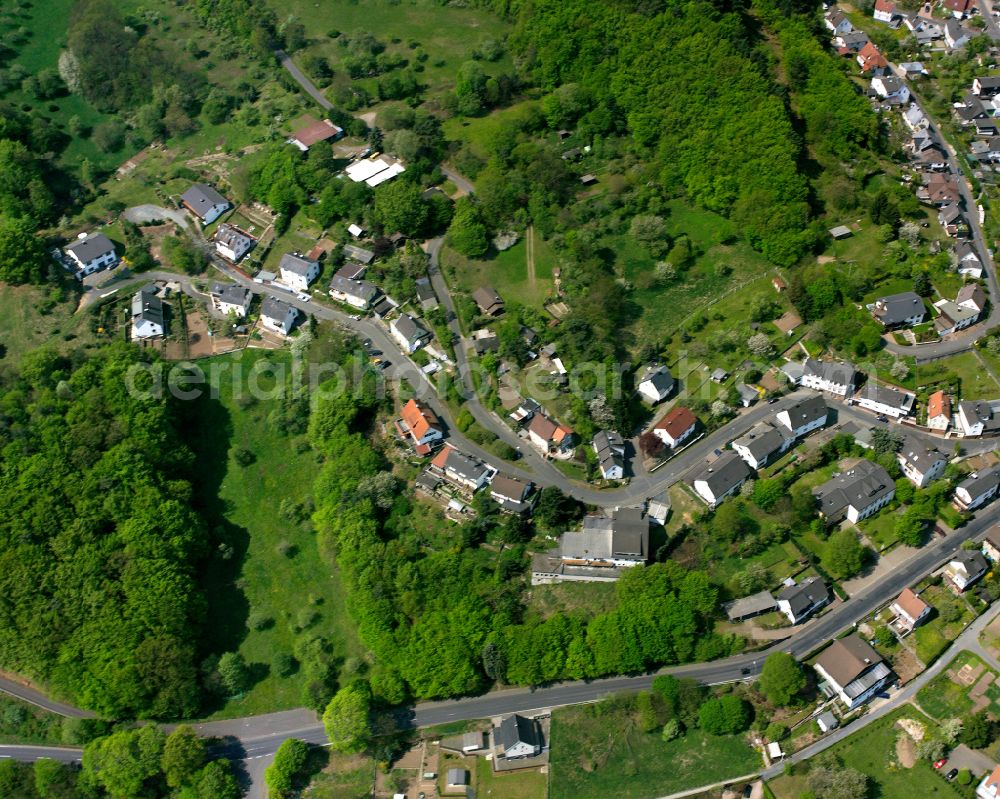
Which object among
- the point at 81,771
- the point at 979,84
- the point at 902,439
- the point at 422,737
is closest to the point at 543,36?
the point at 979,84

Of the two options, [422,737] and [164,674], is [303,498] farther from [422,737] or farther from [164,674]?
[422,737]

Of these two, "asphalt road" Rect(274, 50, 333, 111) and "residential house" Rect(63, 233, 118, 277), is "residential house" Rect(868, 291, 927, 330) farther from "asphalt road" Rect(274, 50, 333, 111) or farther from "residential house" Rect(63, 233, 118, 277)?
"residential house" Rect(63, 233, 118, 277)

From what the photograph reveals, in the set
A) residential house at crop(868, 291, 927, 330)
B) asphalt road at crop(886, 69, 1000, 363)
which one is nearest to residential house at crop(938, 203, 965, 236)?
asphalt road at crop(886, 69, 1000, 363)

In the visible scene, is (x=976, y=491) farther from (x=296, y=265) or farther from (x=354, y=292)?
(x=296, y=265)

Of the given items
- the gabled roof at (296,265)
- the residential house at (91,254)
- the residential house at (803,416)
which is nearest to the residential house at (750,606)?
the residential house at (803,416)

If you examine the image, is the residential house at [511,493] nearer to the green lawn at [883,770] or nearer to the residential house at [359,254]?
the green lawn at [883,770]

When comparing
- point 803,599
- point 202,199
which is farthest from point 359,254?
point 803,599

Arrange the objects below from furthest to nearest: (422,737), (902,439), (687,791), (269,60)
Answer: (269,60) < (902,439) < (422,737) < (687,791)
